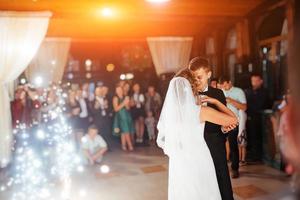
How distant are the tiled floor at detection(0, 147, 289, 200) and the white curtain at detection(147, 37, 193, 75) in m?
3.72

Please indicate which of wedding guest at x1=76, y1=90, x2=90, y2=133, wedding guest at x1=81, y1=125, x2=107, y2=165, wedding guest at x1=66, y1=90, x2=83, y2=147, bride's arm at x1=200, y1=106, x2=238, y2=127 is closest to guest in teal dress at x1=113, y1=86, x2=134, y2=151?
wedding guest at x1=76, y1=90, x2=90, y2=133

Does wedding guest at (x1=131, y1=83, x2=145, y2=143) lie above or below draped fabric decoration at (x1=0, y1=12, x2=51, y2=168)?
below

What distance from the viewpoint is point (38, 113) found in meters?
7.34

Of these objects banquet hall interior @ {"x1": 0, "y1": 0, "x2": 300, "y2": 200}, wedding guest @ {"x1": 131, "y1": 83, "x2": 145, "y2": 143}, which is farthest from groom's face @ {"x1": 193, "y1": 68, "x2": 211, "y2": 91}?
wedding guest @ {"x1": 131, "y1": 83, "x2": 145, "y2": 143}

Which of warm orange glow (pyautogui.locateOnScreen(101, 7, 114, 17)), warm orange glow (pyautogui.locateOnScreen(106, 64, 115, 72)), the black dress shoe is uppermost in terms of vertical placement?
warm orange glow (pyautogui.locateOnScreen(101, 7, 114, 17))

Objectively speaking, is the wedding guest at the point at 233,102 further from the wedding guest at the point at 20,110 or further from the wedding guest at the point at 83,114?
the wedding guest at the point at 20,110

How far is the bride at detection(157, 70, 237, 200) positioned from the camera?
3027 mm

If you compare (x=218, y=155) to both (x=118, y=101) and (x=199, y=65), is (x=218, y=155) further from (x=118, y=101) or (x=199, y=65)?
(x=118, y=101)

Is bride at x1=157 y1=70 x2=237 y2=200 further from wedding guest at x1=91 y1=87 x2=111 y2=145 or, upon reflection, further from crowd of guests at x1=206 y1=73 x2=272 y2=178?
wedding guest at x1=91 y1=87 x2=111 y2=145

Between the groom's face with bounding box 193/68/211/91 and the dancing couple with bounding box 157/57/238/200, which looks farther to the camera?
the groom's face with bounding box 193/68/211/91

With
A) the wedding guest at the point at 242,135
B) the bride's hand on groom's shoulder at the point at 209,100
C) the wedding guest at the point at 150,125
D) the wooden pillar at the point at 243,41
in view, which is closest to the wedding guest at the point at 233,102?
the wedding guest at the point at 242,135

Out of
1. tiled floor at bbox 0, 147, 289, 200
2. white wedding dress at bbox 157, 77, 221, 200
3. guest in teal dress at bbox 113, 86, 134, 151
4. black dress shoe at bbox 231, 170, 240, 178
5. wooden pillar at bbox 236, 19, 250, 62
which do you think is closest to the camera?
white wedding dress at bbox 157, 77, 221, 200

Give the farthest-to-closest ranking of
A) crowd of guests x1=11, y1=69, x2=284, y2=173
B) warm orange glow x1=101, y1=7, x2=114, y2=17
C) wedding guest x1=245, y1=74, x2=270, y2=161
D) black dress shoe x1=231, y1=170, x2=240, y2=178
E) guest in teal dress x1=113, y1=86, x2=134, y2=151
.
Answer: guest in teal dress x1=113, y1=86, x2=134, y2=151, warm orange glow x1=101, y1=7, x2=114, y2=17, wedding guest x1=245, y1=74, x2=270, y2=161, crowd of guests x1=11, y1=69, x2=284, y2=173, black dress shoe x1=231, y1=170, x2=240, y2=178

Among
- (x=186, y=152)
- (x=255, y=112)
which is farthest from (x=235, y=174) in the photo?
(x=186, y=152)
